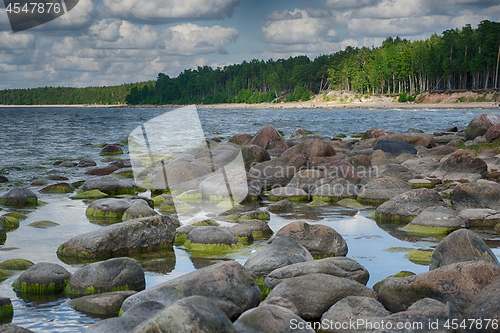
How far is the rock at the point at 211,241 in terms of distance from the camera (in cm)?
645

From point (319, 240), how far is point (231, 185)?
4.38m

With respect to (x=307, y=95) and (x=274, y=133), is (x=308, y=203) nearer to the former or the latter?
(x=274, y=133)

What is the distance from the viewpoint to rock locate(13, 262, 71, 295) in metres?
4.92

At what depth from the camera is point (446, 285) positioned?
14.4 feet

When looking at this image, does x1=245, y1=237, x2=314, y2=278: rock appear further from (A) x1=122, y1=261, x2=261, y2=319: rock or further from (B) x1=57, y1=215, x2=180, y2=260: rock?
(B) x1=57, y1=215, x2=180, y2=260: rock

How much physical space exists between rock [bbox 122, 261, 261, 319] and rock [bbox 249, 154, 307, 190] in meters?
6.97

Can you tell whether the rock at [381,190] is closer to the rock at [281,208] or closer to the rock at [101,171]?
the rock at [281,208]

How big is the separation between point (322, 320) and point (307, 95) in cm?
12799

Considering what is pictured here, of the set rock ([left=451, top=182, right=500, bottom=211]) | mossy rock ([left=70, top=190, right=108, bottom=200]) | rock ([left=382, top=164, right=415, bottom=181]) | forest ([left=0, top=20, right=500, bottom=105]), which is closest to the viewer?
rock ([left=451, top=182, right=500, bottom=211])

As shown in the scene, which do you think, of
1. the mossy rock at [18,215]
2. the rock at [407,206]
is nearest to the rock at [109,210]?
the mossy rock at [18,215]

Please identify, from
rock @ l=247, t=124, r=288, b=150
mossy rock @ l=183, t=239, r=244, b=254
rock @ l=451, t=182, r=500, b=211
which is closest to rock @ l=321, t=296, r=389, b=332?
mossy rock @ l=183, t=239, r=244, b=254

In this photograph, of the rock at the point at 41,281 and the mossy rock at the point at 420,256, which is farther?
the mossy rock at the point at 420,256

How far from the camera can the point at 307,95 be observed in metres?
130

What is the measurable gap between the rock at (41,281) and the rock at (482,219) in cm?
588
